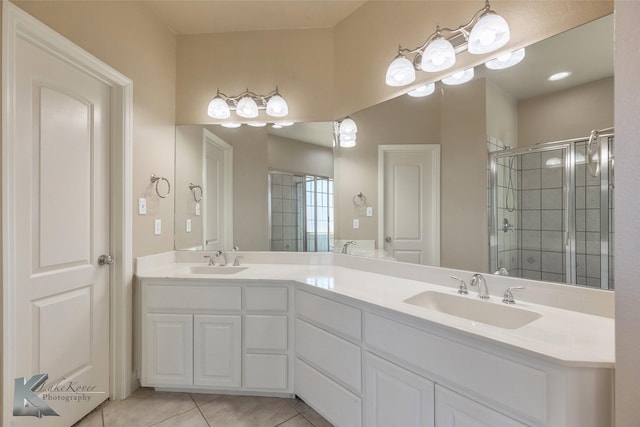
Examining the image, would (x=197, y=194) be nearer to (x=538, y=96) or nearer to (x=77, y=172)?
(x=77, y=172)

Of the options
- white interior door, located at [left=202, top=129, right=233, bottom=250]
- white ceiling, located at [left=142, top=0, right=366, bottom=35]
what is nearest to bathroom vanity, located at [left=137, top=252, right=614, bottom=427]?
white interior door, located at [left=202, top=129, right=233, bottom=250]

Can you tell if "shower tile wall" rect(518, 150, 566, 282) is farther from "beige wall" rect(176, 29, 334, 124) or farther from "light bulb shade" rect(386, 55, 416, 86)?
"beige wall" rect(176, 29, 334, 124)

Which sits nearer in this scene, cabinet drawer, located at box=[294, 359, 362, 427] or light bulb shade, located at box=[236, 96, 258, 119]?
cabinet drawer, located at box=[294, 359, 362, 427]

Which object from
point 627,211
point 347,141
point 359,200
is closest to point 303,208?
point 359,200

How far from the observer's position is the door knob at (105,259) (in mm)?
1797

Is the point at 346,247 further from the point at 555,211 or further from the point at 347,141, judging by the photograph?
the point at 555,211

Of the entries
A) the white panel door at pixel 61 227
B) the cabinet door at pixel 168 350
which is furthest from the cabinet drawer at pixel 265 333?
the white panel door at pixel 61 227

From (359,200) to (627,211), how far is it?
1.51 meters

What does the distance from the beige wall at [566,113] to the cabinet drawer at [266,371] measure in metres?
1.78

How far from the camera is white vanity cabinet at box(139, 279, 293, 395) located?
1819 mm

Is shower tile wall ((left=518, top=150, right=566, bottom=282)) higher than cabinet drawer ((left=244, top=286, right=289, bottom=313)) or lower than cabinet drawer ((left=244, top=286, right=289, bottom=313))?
higher

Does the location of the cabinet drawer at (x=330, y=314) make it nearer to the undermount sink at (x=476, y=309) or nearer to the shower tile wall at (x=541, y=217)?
the undermount sink at (x=476, y=309)

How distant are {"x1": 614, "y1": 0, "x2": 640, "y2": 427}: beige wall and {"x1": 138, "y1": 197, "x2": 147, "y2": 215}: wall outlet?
237 cm

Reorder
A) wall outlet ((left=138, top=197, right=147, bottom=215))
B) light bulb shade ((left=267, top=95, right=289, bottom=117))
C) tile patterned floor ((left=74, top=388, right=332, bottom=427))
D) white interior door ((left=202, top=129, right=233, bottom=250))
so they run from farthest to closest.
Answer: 1. white interior door ((left=202, top=129, right=233, bottom=250))
2. light bulb shade ((left=267, top=95, right=289, bottom=117))
3. wall outlet ((left=138, top=197, right=147, bottom=215))
4. tile patterned floor ((left=74, top=388, right=332, bottom=427))
